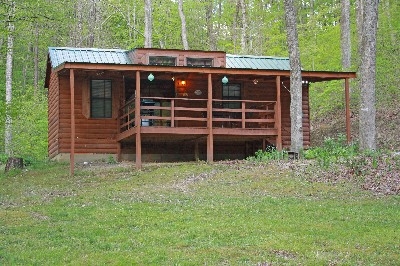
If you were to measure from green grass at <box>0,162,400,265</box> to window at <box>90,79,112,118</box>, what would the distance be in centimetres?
526

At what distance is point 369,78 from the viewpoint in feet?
69.1

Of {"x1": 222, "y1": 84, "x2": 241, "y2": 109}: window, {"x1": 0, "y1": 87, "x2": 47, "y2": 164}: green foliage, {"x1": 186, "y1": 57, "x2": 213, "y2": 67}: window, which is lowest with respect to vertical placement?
{"x1": 0, "y1": 87, "x2": 47, "y2": 164}: green foliage

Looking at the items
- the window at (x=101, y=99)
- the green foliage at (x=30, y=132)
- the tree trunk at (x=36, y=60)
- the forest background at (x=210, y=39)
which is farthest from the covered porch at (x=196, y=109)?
the tree trunk at (x=36, y=60)

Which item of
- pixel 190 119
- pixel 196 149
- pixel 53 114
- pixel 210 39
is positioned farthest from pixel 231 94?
pixel 210 39

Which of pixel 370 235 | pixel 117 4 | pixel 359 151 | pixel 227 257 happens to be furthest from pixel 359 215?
pixel 117 4

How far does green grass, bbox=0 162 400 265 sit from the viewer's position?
939cm

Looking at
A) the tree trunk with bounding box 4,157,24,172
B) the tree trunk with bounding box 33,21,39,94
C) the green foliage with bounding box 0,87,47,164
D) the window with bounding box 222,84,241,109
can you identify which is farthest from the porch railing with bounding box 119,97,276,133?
the tree trunk with bounding box 33,21,39,94

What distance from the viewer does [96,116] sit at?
79.7 ft

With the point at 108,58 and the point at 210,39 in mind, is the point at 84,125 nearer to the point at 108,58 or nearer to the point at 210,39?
the point at 108,58

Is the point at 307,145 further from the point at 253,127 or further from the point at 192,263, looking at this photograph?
the point at 192,263

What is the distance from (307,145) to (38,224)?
16.0 meters

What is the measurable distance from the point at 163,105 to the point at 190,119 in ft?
9.51

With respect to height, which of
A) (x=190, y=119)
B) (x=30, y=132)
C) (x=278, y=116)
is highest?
(x=278, y=116)

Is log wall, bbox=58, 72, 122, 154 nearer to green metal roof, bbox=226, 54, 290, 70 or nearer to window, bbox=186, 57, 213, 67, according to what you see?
window, bbox=186, 57, 213, 67
